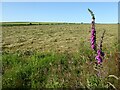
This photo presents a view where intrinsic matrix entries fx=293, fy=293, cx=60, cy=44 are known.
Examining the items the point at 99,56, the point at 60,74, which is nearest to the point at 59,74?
the point at 60,74

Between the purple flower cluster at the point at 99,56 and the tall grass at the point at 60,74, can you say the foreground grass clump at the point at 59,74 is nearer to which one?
the tall grass at the point at 60,74

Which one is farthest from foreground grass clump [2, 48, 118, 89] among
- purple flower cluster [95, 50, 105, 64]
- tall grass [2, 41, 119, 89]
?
purple flower cluster [95, 50, 105, 64]

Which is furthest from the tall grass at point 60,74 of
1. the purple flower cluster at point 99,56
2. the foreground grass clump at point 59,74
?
the purple flower cluster at point 99,56

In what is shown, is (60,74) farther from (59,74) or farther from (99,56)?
(99,56)

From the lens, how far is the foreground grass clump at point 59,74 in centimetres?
585

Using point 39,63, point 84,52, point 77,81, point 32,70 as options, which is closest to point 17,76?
point 32,70

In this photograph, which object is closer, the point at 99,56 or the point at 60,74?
the point at 99,56

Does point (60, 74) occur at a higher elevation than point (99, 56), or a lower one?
lower

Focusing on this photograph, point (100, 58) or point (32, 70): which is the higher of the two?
point (100, 58)

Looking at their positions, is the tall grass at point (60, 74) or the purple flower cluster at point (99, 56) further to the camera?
the tall grass at point (60, 74)

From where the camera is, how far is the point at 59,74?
718cm

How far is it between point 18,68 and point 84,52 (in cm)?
233

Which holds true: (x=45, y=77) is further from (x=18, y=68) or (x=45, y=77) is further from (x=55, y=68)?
(x=18, y=68)

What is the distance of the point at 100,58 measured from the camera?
5.34m
